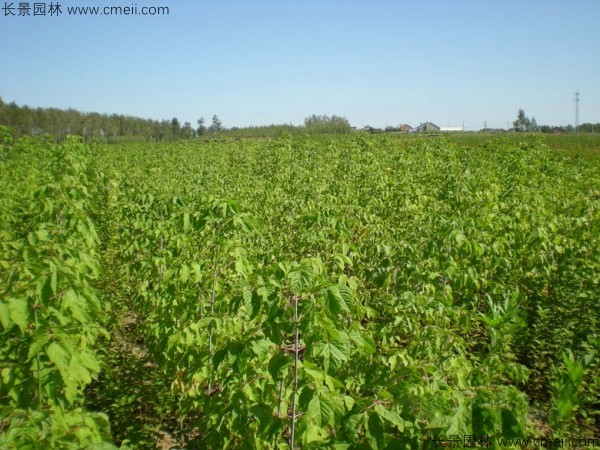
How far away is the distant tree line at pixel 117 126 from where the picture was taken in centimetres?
6612

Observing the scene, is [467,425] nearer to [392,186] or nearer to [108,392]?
[108,392]

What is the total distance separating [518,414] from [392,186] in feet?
27.5

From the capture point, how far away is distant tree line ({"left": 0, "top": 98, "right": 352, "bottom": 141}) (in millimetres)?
66125

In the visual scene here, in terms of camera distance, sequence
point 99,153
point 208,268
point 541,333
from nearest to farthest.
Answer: point 208,268 < point 541,333 < point 99,153

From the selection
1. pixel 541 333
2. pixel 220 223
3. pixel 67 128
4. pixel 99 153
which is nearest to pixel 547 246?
pixel 541 333

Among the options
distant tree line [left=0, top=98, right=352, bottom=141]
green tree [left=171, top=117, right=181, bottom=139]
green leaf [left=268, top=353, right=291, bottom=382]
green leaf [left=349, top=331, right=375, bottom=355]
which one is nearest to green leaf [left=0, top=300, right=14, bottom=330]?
green leaf [left=268, top=353, right=291, bottom=382]

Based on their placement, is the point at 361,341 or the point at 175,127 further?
the point at 175,127

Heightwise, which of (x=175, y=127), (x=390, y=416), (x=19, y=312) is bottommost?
(x=390, y=416)

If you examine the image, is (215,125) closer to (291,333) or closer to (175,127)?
(175,127)

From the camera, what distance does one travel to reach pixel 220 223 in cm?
376

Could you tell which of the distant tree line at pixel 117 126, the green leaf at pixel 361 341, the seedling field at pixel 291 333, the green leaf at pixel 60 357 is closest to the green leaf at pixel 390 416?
the seedling field at pixel 291 333

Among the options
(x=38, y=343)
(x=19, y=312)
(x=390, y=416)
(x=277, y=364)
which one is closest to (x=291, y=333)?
(x=277, y=364)

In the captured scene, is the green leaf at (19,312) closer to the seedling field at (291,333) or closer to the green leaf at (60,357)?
the seedling field at (291,333)

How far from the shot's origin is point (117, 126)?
85562 mm
